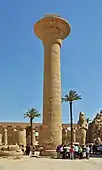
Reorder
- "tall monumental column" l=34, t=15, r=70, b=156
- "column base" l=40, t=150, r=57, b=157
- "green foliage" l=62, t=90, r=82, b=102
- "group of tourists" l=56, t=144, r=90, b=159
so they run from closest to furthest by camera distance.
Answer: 1. "group of tourists" l=56, t=144, r=90, b=159
2. "column base" l=40, t=150, r=57, b=157
3. "tall monumental column" l=34, t=15, r=70, b=156
4. "green foliage" l=62, t=90, r=82, b=102

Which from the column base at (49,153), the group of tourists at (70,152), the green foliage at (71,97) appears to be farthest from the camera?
the green foliage at (71,97)

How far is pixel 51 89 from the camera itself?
24625 mm

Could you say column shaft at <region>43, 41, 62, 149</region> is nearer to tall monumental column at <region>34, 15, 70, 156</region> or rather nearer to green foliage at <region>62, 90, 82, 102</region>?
tall monumental column at <region>34, 15, 70, 156</region>

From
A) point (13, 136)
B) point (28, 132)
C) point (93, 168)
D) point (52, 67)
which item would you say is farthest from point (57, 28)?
point (28, 132)

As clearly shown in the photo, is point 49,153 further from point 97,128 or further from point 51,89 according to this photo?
point 97,128

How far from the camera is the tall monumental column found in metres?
24.4

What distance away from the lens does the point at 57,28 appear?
26.2 meters

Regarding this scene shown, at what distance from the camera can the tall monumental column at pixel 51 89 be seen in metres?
24.4

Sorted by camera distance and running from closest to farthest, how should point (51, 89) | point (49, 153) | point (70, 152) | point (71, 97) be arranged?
1. point (70, 152)
2. point (49, 153)
3. point (51, 89)
4. point (71, 97)

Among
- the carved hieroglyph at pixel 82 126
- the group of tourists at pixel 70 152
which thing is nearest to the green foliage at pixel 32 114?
the carved hieroglyph at pixel 82 126

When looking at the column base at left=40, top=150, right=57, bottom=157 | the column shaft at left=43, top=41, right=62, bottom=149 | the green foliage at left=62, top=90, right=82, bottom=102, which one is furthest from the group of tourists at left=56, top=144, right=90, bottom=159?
the green foliage at left=62, top=90, right=82, bottom=102

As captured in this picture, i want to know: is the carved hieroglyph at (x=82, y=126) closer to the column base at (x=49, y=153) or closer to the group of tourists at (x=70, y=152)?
the column base at (x=49, y=153)

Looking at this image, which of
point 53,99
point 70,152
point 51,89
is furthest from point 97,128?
point 70,152

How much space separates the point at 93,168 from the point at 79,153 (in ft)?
21.4
